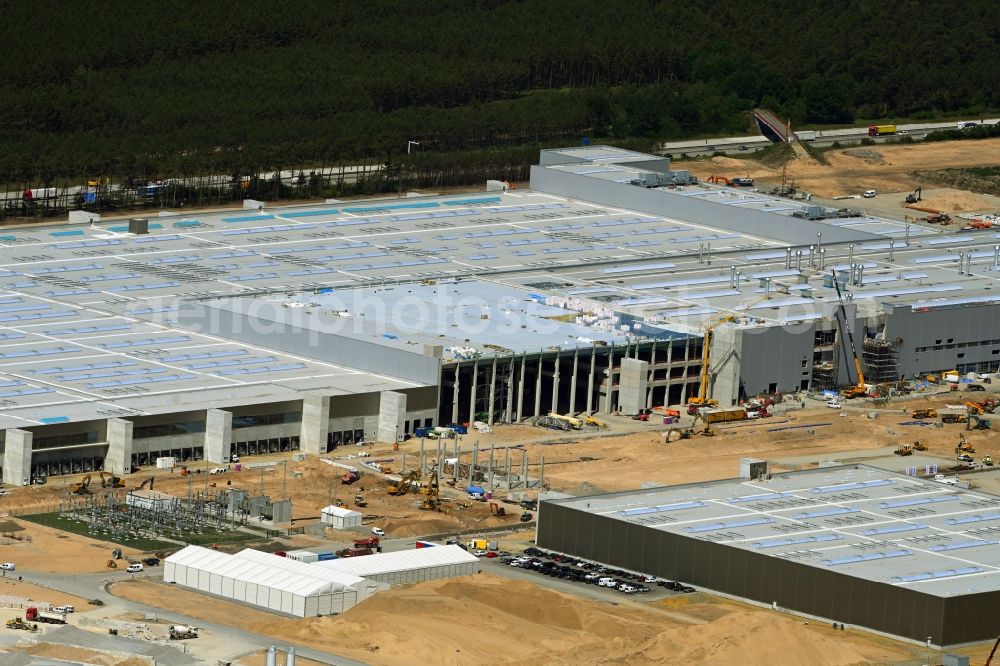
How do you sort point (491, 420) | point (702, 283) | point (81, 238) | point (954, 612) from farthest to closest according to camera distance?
point (81, 238), point (702, 283), point (491, 420), point (954, 612)

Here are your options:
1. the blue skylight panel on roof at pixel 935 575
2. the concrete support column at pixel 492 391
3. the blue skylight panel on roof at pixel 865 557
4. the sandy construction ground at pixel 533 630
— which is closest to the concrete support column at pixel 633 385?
the concrete support column at pixel 492 391

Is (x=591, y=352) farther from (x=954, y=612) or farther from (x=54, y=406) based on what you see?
(x=954, y=612)

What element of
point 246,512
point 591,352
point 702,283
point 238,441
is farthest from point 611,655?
point 702,283

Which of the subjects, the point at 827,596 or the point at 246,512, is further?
the point at 246,512

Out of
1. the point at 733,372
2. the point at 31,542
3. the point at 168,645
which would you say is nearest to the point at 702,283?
the point at 733,372

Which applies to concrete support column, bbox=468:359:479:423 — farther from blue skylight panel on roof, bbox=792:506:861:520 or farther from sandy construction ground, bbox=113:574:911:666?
sandy construction ground, bbox=113:574:911:666

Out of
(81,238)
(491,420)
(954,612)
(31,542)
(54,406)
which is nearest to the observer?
(954,612)

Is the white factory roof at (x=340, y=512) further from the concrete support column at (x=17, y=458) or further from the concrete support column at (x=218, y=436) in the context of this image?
the concrete support column at (x=17, y=458)

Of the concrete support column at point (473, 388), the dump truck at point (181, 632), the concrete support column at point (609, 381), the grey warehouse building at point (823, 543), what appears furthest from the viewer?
the concrete support column at point (609, 381)
